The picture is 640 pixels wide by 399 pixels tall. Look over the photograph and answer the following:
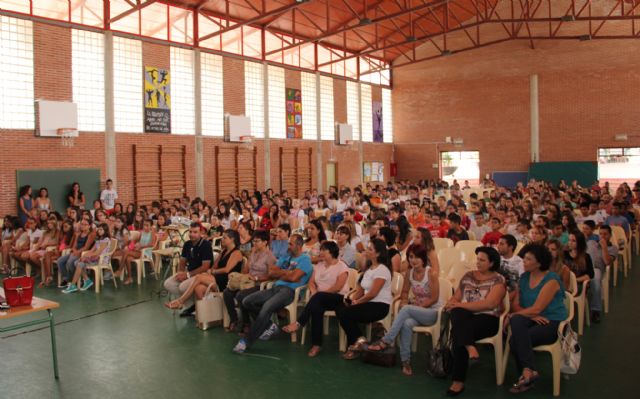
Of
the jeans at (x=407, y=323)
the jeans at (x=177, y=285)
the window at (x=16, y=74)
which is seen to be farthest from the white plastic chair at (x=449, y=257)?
the window at (x=16, y=74)

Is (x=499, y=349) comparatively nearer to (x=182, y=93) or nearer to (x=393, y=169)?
(x=182, y=93)

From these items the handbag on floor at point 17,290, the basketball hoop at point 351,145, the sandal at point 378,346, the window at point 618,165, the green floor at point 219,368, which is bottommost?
the green floor at point 219,368

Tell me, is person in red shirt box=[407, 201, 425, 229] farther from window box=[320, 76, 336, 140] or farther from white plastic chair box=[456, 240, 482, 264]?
window box=[320, 76, 336, 140]

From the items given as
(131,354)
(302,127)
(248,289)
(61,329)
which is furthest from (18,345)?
(302,127)

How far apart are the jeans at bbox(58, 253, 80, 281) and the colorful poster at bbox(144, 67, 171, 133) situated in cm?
754

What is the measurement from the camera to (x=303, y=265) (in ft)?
21.5

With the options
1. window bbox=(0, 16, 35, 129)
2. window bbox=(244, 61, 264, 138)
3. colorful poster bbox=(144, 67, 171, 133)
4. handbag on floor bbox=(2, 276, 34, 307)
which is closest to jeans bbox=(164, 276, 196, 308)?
handbag on floor bbox=(2, 276, 34, 307)

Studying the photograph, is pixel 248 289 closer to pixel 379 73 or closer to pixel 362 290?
pixel 362 290

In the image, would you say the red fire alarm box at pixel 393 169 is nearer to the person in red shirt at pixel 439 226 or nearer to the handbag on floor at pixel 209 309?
the person in red shirt at pixel 439 226

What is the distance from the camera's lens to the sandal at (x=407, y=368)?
5200 mm

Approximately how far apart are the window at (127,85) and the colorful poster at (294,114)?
661 centimetres

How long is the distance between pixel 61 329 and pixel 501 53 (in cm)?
2232

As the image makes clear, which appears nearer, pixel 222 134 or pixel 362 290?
pixel 362 290

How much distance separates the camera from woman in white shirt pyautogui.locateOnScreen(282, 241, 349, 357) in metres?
5.91
